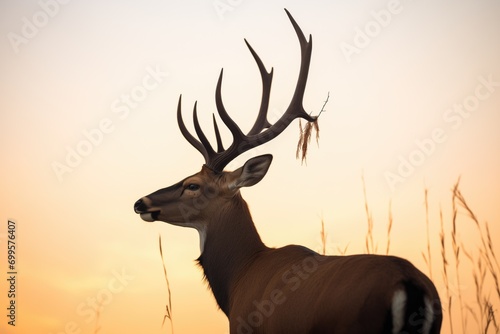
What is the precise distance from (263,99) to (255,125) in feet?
1.01

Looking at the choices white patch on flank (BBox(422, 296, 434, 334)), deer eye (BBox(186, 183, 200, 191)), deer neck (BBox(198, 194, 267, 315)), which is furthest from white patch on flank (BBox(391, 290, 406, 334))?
deer eye (BBox(186, 183, 200, 191))

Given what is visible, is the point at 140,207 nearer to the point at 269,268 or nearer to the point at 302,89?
the point at 269,268

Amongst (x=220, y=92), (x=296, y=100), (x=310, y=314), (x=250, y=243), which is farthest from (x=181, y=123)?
(x=310, y=314)

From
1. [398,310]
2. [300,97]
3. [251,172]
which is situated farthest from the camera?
[300,97]

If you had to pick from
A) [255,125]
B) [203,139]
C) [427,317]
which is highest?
[203,139]

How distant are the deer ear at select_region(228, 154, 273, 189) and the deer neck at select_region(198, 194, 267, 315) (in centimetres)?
13

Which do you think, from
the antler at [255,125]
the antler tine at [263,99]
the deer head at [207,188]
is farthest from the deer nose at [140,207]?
the antler tine at [263,99]

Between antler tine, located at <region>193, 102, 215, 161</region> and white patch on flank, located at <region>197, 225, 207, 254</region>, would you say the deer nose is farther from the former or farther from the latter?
antler tine, located at <region>193, 102, 215, 161</region>

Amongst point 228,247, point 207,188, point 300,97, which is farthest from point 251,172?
point 300,97

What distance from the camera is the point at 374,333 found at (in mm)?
4727

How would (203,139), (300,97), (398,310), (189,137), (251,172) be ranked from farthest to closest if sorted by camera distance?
(300,97) → (189,137) → (203,139) → (251,172) → (398,310)

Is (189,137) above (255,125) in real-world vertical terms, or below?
above

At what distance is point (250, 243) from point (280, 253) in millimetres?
535

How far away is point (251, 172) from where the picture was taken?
716cm
